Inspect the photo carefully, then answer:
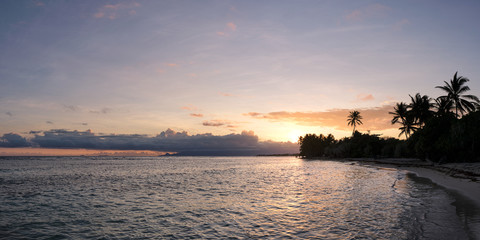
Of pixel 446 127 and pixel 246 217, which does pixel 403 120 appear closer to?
pixel 446 127

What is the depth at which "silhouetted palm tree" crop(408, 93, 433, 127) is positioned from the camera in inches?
3177

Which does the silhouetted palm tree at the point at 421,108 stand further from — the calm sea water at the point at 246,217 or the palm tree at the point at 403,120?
the calm sea water at the point at 246,217

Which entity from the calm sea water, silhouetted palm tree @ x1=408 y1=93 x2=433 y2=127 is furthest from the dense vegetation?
the calm sea water

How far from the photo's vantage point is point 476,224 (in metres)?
12.9

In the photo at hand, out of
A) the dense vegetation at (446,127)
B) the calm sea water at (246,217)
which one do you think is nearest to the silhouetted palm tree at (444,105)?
the dense vegetation at (446,127)

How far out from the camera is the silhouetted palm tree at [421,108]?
8069 cm

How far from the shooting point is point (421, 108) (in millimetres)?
81812

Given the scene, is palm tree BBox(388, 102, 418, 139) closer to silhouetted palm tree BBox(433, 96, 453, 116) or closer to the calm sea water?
silhouetted palm tree BBox(433, 96, 453, 116)

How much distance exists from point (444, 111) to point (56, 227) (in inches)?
3250

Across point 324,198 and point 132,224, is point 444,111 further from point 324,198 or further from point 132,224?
point 132,224

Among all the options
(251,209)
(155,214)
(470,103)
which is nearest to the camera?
(155,214)

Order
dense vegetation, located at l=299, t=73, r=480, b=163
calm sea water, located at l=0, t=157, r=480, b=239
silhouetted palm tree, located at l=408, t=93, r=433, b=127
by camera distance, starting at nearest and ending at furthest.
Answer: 1. calm sea water, located at l=0, t=157, r=480, b=239
2. dense vegetation, located at l=299, t=73, r=480, b=163
3. silhouetted palm tree, located at l=408, t=93, r=433, b=127

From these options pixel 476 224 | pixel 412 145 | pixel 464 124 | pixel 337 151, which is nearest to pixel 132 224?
pixel 476 224

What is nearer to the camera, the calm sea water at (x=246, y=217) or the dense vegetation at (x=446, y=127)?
the calm sea water at (x=246, y=217)
